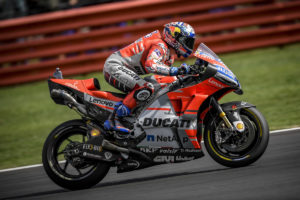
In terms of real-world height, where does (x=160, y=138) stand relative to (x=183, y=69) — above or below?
below

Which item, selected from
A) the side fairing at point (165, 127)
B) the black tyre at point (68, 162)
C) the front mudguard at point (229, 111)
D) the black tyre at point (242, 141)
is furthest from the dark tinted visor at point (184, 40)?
the black tyre at point (68, 162)

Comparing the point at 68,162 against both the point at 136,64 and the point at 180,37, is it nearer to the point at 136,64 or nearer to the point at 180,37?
the point at 136,64

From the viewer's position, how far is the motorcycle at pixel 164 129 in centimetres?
538

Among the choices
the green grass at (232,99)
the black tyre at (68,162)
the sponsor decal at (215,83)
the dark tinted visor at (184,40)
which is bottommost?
the green grass at (232,99)

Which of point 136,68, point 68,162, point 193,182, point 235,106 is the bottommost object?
point 193,182

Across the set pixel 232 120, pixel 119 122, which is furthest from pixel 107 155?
pixel 232 120

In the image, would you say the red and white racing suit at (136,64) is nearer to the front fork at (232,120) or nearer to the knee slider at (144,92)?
the knee slider at (144,92)

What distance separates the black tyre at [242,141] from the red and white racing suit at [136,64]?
876mm

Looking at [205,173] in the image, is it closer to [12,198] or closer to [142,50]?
[142,50]

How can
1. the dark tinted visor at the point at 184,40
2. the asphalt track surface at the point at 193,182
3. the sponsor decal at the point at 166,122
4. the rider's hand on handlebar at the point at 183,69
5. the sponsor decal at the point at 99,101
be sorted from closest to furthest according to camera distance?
the asphalt track surface at the point at 193,182
the rider's hand on handlebar at the point at 183,69
the sponsor decal at the point at 166,122
the dark tinted visor at the point at 184,40
the sponsor decal at the point at 99,101

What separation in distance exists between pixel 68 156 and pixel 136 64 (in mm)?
1360

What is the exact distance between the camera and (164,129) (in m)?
5.51

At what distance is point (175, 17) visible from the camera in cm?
1296

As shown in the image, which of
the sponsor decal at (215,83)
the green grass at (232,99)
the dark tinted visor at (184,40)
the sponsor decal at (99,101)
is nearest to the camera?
the sponsor decal at (215,83)
